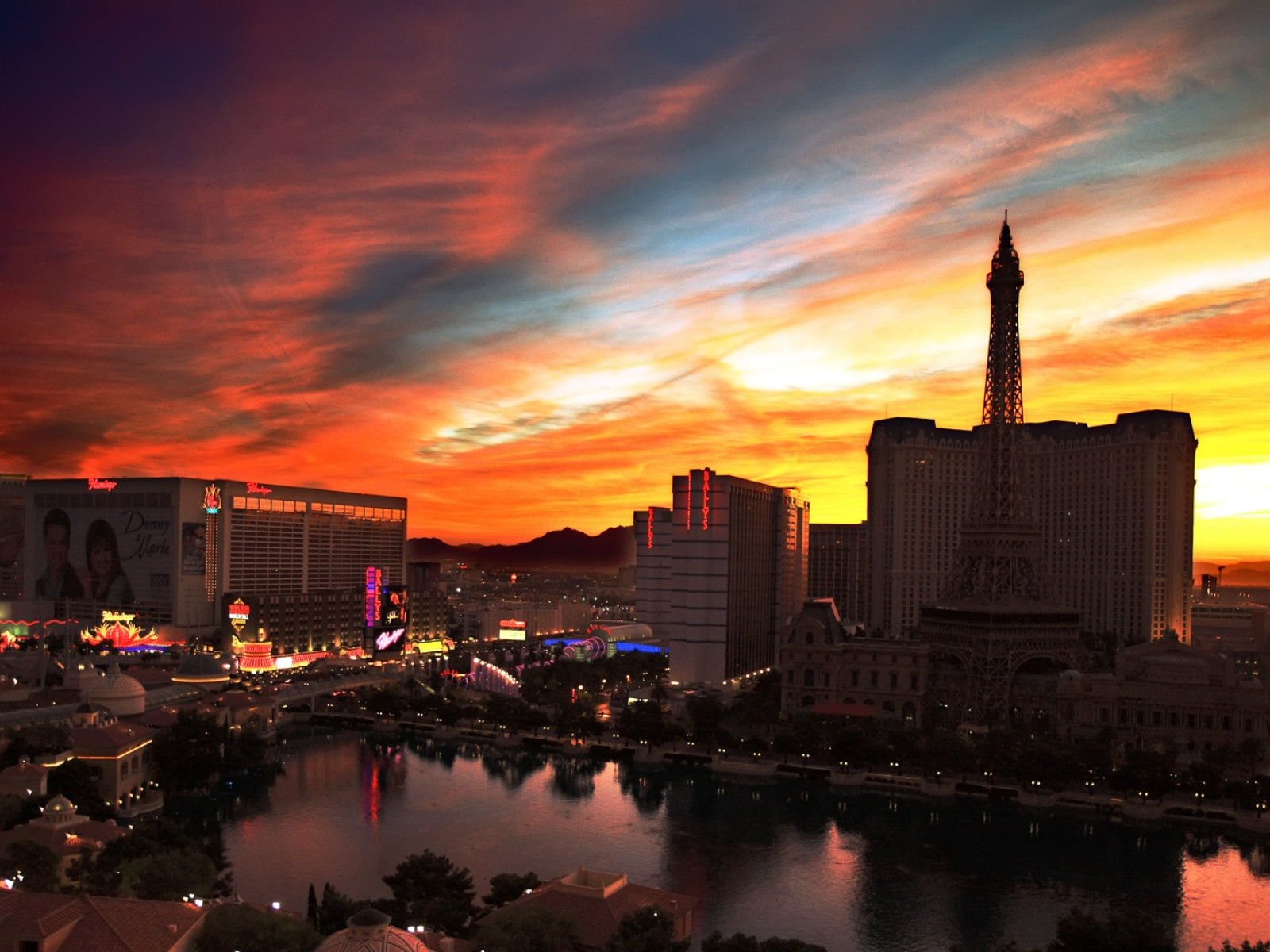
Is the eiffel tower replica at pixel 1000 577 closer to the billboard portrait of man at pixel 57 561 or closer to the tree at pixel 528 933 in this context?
the tree at pixel 528 933

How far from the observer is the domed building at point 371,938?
22.1 metres

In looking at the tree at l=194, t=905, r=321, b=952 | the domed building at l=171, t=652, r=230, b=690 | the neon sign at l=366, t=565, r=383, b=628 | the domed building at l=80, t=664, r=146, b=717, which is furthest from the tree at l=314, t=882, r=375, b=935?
the neon sign at l=366, t=565, r=383, b=628

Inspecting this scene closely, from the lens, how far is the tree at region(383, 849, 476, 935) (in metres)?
31.4

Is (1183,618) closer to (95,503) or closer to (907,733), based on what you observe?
(907,733)

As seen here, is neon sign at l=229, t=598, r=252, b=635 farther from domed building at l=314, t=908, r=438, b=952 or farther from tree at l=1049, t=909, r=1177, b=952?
tree at l=1049, t=909, r=1177, b=952

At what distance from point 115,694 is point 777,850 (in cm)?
→ 4201

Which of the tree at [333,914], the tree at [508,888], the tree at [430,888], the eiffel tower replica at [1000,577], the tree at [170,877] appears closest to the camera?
the tree at [170,877]

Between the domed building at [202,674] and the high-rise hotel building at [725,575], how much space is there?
37.2m

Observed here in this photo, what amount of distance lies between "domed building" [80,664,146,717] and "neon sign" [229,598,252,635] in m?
37.1

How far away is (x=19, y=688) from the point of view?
67.4 meters

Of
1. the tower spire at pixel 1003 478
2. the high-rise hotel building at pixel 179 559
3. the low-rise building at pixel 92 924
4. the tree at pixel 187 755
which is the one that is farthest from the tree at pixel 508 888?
the high-rise hotel building at pixel 179 559

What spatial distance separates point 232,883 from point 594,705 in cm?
4654

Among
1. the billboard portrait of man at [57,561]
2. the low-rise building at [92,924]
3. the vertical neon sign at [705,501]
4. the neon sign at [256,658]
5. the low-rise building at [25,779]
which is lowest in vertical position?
the neon sign at [256,658]

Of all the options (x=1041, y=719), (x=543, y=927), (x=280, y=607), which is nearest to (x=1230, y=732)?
(x=1041, y=719)
